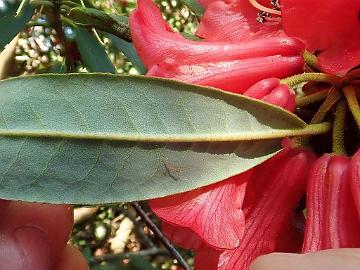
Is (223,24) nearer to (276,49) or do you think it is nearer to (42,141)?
(276,49)

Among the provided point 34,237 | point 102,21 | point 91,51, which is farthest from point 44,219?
point 91,51

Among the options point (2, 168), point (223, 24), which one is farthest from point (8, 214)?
point (223, 24)

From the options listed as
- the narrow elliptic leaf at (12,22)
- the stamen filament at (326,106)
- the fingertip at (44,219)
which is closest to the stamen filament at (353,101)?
the stamen filament at (326,106)

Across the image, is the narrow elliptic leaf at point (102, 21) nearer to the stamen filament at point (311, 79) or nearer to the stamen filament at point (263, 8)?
the stamen filament at point (263, 8)

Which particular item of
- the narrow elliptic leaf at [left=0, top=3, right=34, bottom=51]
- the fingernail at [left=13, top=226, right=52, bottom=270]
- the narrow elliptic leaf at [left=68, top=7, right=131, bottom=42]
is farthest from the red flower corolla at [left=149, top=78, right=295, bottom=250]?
the narrow elliptic leaf at [left=0, top=3, right=34, bottom=51]

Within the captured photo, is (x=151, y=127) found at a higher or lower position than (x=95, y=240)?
higher

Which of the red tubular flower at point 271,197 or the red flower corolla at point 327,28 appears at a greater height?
the red flower corolla at point 327,28
